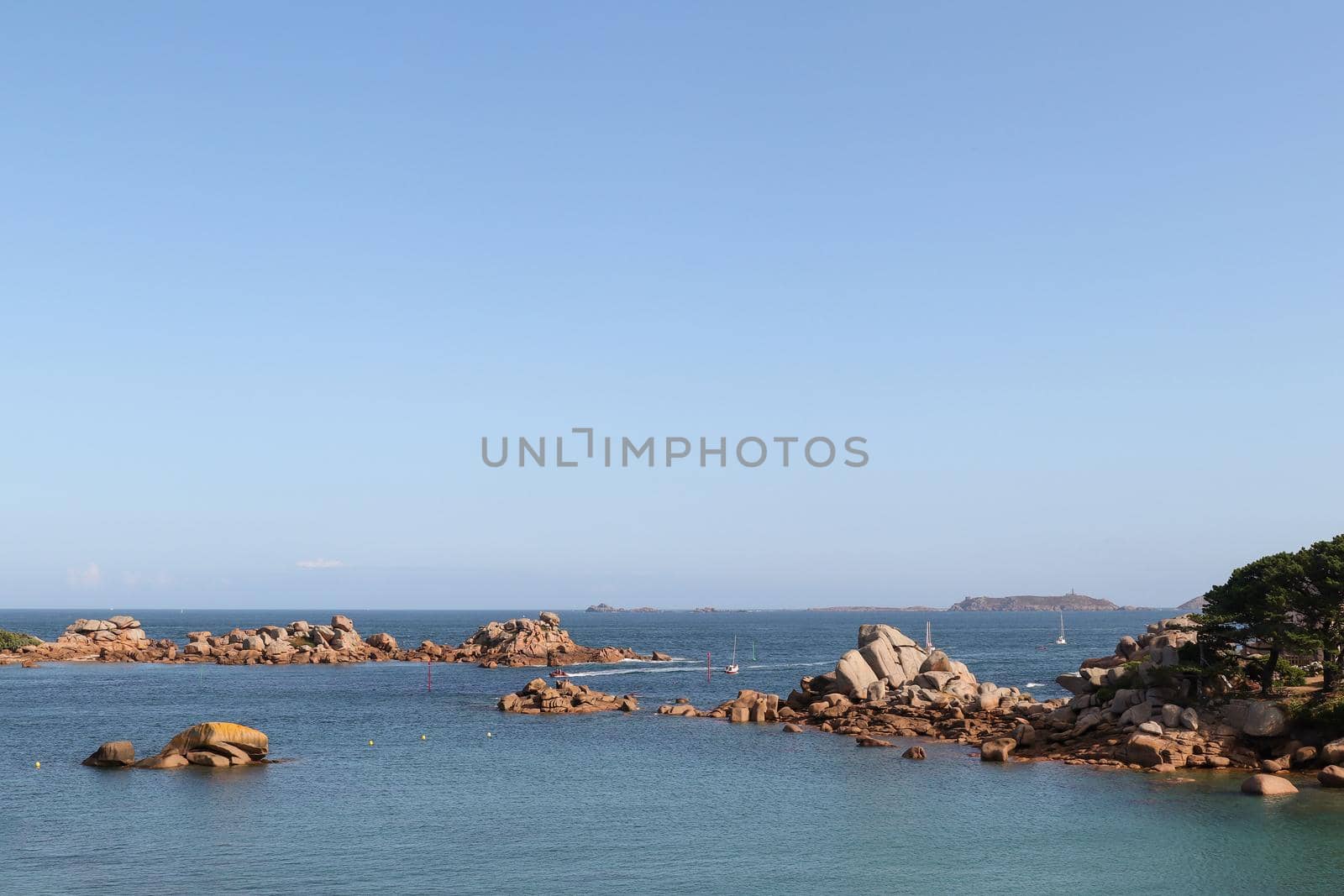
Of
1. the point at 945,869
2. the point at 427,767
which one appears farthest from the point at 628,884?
the point at 427,767

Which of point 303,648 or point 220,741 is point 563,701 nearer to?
point 220,741

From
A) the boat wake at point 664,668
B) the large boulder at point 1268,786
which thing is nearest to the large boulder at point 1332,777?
the large boulder at point 1268,786

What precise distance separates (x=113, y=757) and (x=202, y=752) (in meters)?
5.67

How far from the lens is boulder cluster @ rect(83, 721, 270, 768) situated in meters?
72.2

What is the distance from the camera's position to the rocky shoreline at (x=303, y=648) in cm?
17462

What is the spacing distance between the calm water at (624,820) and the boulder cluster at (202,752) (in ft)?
6.23

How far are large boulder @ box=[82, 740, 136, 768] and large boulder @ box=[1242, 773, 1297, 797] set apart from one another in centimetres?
6990

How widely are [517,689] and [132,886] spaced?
290ft

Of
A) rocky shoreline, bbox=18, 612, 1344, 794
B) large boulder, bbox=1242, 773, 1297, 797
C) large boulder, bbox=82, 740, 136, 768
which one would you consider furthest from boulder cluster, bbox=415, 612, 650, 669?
large boulder, bbox=1242, 773, 1297, 797

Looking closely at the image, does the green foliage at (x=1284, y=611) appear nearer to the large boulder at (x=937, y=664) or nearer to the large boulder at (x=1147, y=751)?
the large boulder at (x=1147, y=751)

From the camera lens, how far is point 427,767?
74.1 metres

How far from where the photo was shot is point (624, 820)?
57500 millimetres

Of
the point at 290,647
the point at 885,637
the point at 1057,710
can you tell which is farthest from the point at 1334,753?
the point at 290,647

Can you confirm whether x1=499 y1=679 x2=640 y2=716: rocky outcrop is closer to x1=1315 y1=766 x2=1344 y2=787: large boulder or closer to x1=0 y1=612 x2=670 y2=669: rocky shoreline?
x1=0 y1=612 x2=670 y2=669: rocky shoreline
